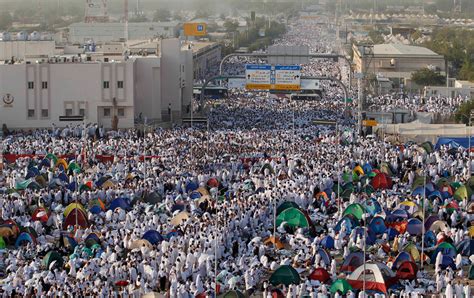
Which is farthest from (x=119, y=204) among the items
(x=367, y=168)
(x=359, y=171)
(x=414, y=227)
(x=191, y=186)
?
(x=367, y=168)

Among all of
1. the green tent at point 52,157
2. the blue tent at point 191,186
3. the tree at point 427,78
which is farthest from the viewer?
the tree at point 427,78

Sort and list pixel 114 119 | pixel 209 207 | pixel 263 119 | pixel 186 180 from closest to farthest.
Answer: pixel 209 207, pixel 186 180, pixel 114 119, pixel 263 119

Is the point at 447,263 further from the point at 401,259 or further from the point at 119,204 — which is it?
the point at 119,204

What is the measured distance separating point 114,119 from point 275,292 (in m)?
21.2

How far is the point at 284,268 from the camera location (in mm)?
17516

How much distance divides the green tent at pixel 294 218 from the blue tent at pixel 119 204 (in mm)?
3612

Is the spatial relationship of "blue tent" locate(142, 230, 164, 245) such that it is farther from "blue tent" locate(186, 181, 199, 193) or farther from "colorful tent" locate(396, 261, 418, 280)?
Answer: "blue tent" locate(186, 181, 199, 193)

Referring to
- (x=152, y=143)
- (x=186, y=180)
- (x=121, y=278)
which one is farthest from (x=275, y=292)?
(x=152, y=143)

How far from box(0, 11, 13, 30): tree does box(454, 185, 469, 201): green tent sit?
241 feet

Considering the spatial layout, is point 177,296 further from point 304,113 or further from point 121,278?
point 304,113

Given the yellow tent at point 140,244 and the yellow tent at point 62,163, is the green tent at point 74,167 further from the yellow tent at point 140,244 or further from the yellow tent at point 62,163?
the yellow tent at point 140,244

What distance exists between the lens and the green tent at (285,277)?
17375mm

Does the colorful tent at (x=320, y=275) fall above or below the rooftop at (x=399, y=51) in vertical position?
below

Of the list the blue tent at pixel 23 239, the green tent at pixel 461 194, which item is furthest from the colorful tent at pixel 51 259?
the green tent at pixel 461 194
